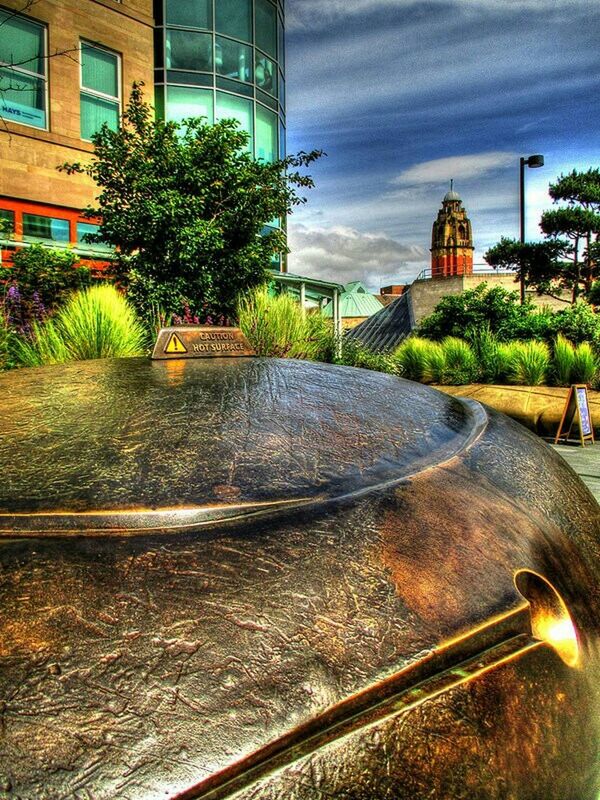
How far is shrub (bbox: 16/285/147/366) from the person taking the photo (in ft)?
22.1

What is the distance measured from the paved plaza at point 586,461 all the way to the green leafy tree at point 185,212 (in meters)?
5.94

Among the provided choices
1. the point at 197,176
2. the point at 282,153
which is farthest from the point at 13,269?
the point at 282,153

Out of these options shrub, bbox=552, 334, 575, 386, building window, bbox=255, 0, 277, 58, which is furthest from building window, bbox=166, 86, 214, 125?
shrub, bbox=552, 334, 575, 386

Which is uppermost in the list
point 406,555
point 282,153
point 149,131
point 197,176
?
point 282,153

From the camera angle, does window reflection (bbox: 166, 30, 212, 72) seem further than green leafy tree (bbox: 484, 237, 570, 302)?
No

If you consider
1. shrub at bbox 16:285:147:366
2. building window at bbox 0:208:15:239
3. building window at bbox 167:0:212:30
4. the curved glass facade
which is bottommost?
shrub at bbox 16:285:147:366

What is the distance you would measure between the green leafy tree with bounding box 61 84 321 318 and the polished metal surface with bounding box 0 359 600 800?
922 centimetres

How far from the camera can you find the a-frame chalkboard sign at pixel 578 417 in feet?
30.7

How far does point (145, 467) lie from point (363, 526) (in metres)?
0.39

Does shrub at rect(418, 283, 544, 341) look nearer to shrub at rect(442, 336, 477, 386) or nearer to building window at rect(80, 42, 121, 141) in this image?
shrub at rect(442, 336, 477, 386)

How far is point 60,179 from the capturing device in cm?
1415

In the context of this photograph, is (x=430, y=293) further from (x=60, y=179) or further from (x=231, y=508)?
(x=231, y=508)

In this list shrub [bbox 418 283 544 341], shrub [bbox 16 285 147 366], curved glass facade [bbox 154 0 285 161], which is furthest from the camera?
curved glass facade [bbox 154 0 285 161]

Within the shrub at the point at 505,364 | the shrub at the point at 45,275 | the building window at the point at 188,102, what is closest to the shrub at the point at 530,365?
the shrub at the point at 505,364
